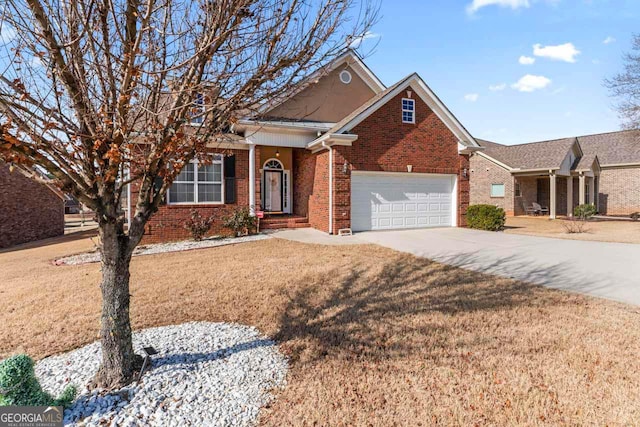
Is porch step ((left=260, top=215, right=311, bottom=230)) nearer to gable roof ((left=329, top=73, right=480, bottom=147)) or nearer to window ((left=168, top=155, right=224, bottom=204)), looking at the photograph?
window ((left=168, top=155, right=224, bottom=204))

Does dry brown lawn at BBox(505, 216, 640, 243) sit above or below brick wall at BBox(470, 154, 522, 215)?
below

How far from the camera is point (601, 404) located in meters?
2.82

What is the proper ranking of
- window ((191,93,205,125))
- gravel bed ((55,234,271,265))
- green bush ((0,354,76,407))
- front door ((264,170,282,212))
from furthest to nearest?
front door ((264,170,282,212))
gravel bed ((55,234,271,265))
window ((191,93,205,125))
green bush ((0,354,76,407))

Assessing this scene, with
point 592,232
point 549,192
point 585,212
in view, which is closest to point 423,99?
point 592,232

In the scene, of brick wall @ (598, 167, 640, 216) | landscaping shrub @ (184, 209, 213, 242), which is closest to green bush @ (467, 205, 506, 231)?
landscaping shrub @ (184, 209, 213, 242)

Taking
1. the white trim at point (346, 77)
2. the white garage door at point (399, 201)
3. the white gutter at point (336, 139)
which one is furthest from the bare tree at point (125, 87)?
the white trim at point (346, 77)

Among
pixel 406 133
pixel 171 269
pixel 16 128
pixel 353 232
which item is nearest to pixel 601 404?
pixel 16 128

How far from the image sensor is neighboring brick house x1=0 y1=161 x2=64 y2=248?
16219 millimetres

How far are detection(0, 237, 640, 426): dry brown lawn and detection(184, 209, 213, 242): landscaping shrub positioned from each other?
4.24m

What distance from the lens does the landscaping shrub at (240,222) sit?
42.3 feet

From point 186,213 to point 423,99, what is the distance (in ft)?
36.3

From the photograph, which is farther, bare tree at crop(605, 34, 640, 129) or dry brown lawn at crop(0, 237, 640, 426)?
bare tree at crop(605, 34, 640, 129)

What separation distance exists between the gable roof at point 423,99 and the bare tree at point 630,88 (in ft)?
41.1

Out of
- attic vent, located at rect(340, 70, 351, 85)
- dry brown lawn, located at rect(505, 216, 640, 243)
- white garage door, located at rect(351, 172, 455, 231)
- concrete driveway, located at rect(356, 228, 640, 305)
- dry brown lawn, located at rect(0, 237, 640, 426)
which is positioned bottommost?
dry brown lawn, located at rect(0, 237, 640, 426)
